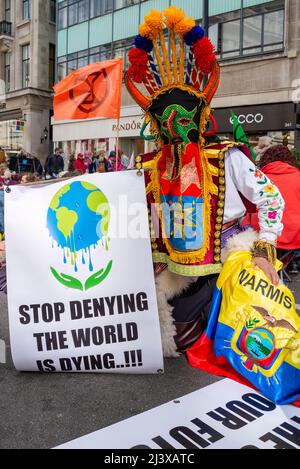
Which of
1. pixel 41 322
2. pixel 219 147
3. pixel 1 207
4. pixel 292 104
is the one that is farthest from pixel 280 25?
pixel 41 322

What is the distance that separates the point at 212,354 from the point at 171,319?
33cm

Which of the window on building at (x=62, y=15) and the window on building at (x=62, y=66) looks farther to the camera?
the window on building at (x=62, y=66)

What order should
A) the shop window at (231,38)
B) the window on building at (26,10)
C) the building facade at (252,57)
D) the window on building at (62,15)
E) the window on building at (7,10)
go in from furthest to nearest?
the window on building at (7,10) → the window on building at (26,10) → the window on building at (62,15) → the shop window at (231,38) → the building facade at (252,57)

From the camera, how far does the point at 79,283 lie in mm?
2662

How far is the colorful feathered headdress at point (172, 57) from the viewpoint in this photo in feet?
9.02

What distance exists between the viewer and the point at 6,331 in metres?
3.61

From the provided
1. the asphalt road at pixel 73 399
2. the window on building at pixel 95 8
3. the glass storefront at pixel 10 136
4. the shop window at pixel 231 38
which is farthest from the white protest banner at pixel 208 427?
the glass storefront at pixel 10 136

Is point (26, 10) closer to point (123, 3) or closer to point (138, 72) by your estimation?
point (123, 3)

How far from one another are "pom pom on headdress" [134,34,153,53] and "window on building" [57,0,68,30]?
22438 mm

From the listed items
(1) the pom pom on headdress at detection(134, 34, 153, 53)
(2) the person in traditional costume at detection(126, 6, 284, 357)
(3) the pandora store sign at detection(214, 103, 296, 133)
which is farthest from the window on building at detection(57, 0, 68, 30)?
(2) the person in traditional costume at detection(126, 6, 284, 357)

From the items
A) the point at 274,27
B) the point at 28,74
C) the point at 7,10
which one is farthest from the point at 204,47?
the point at 7,10

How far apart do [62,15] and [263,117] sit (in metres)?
13.3

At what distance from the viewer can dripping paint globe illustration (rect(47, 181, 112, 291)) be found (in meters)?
2.67

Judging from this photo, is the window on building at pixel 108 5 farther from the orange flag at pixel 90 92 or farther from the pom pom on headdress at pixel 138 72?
the pom pom on headdress at pixel 138 72
